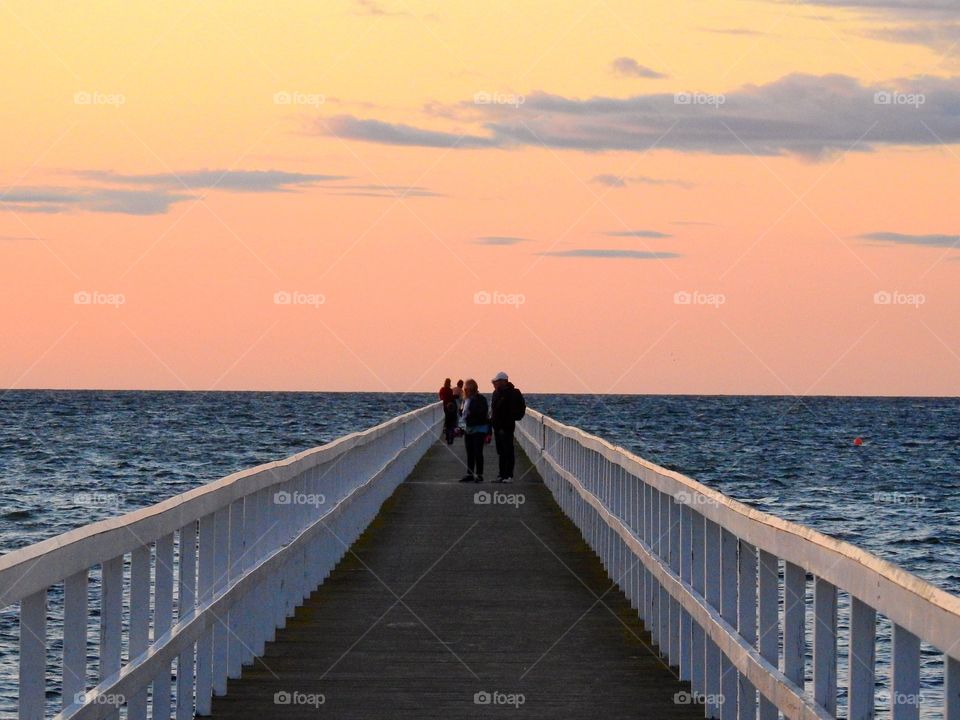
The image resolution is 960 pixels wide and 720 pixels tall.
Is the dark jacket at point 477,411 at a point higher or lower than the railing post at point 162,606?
higher

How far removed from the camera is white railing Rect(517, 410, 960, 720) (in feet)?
15.2

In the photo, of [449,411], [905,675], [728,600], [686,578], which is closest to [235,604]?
[686,578]

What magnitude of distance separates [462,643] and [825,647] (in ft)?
20.1

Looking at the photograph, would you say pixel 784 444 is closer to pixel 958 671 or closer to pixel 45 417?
pixel 45 417

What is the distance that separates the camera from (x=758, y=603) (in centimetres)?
809

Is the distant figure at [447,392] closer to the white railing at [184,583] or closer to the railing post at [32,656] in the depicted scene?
the white railing at [184,583]

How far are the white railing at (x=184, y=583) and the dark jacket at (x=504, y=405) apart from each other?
9982 millimetres

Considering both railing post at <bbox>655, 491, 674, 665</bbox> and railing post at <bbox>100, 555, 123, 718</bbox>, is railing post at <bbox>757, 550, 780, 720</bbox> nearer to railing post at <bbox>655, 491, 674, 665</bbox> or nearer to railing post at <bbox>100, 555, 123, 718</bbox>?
railing post at <bbox>100, 555, 123, 718</bbox>

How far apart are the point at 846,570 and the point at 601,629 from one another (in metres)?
7.10

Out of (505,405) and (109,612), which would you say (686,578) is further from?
(505,405)

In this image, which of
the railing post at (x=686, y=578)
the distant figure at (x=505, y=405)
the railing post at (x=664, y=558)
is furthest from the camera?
the distant figure at (x=505, y=405)

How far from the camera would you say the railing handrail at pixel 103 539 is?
4824mm

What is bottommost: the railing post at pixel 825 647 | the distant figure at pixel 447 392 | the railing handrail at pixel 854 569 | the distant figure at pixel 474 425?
the railing post at pixel 825 647

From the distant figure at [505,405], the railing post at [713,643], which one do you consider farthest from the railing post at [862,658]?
the distant figure at [505,405]
